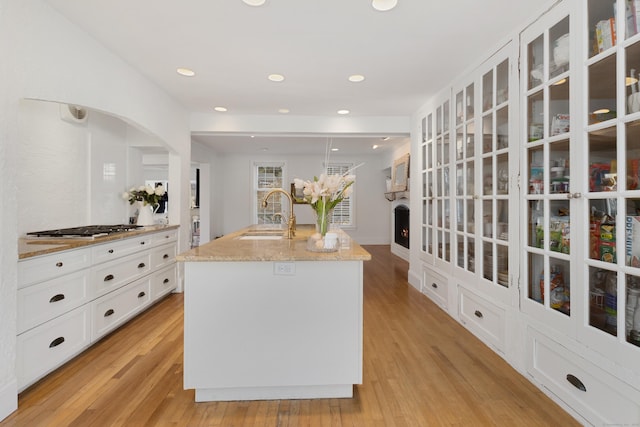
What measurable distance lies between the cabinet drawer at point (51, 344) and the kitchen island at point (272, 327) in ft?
3.13

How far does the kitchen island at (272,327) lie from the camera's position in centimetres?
180

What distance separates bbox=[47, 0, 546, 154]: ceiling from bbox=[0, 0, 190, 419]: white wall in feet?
0.47

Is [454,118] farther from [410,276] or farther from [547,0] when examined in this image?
[410,276]

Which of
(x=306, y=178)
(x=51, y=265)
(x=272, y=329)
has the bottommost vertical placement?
(x=272, y=329)

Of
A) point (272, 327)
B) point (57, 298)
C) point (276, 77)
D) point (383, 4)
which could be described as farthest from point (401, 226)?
point (57, 298)

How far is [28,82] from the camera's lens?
1.80m

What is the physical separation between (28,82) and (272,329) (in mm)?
1988

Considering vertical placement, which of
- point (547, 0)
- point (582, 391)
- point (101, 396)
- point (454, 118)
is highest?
point (547, 0)

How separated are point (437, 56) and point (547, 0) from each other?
854 mm

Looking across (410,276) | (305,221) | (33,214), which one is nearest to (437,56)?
(410,276)

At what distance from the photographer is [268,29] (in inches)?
88.7

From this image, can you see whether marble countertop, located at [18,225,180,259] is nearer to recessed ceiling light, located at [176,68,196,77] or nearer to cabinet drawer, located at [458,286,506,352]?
recessed ceiling light, located at [176,68,196,77]

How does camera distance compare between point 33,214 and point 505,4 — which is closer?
point 505,4

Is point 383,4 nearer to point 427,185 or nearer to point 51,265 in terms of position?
point 427,185
